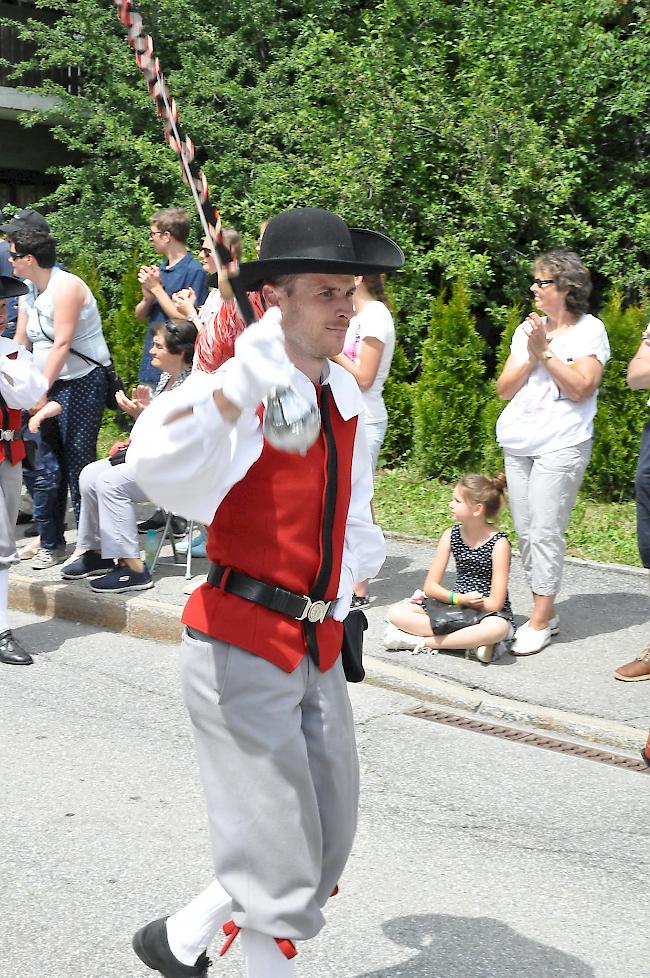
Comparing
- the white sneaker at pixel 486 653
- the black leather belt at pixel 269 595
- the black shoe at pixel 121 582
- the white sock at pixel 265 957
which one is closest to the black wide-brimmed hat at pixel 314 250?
the black leather belt at pixel 269 595

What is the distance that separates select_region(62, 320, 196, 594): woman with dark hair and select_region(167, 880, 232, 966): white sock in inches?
174

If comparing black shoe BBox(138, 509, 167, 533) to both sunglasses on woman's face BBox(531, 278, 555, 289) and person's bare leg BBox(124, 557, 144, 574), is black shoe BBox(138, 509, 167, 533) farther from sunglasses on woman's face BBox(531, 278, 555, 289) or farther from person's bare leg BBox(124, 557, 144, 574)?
sunglasses on woman's face BBox(531, 278, 555, 289)

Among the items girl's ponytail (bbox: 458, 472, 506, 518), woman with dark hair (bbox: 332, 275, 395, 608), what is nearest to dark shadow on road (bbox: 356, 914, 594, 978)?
girl's ponytail (bbox: 458, 472, 506, 518)

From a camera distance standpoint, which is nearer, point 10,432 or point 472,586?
point 472,586

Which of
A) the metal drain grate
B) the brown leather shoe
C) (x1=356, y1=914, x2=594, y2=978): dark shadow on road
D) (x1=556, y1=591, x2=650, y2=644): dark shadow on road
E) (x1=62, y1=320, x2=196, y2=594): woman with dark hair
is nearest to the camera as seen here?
(x1=356, y1=914, x2=594, y2=978): dark shadow on road

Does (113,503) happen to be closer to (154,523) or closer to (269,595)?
(154,523)

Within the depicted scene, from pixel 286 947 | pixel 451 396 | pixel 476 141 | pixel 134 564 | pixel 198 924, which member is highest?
pixel 476 141

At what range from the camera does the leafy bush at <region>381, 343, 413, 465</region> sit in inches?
458

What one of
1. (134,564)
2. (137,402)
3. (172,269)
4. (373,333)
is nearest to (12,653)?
(134,564)

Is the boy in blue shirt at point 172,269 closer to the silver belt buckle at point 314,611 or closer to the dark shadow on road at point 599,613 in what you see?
the dark shadow on road at point 599,613

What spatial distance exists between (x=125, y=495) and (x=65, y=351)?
106 centimetres

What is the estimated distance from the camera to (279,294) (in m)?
3.18

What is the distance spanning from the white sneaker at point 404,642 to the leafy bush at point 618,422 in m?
3.81

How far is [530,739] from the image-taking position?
227 inches
